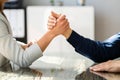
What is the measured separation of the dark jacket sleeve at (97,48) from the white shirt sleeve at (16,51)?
0.18 metres

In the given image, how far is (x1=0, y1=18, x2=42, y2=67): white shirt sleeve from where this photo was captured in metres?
1.14

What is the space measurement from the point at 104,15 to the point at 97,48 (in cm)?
263

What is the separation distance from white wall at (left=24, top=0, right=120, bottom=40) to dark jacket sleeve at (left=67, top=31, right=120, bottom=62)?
2.56 meters

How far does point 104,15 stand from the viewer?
387 centimetres

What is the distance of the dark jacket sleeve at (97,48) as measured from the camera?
1233 mm

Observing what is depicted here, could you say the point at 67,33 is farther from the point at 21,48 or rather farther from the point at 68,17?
the point at 68,17

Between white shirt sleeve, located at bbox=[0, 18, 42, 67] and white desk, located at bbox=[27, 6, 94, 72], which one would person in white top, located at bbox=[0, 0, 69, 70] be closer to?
white shirt sleeve, located at bbox=[0, 18, 42, 67]

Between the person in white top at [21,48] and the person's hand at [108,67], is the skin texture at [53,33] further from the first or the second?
the person's hand at [108,67]

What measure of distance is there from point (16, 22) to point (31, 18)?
0.69ft

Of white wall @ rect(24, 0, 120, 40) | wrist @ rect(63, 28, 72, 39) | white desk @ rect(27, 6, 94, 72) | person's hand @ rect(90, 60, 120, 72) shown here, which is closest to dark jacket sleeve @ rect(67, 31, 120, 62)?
wrist @ rect(63, 28, 72, 39)

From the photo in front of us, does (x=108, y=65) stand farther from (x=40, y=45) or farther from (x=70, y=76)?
(x=40, y=45)

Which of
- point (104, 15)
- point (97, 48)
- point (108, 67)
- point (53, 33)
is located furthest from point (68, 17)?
point (108, 67)

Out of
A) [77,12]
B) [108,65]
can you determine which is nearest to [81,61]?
[108,65]

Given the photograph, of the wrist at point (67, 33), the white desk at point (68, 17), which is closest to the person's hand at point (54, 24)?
the wrist at point (67, 33)
